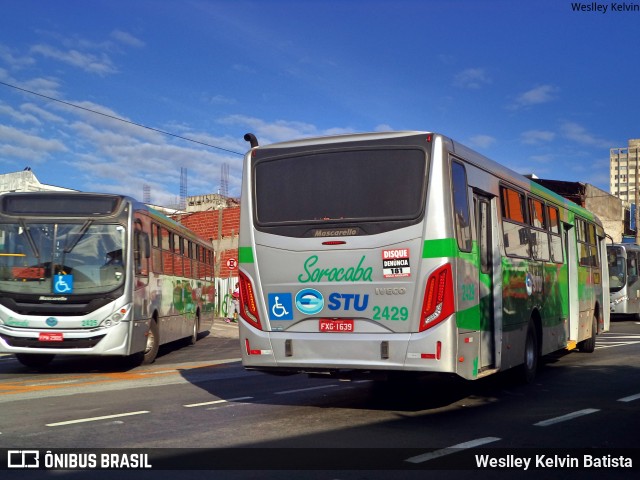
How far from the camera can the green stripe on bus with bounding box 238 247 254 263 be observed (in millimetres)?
9266

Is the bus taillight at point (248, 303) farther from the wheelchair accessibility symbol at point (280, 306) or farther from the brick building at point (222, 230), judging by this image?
the brick building at point (222, 230)

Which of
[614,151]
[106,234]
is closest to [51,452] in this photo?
[106,234]

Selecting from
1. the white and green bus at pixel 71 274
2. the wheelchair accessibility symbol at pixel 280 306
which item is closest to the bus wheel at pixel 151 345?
the white and green bus at pixel 71 274

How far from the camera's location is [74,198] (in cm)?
1391

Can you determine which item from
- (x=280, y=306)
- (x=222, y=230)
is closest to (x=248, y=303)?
(x=280, y=306)

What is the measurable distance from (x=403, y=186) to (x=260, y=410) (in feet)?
10.9

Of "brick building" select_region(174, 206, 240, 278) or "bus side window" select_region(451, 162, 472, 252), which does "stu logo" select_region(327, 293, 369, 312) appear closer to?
"bus side window" select_region(451, 162, 472, 252)

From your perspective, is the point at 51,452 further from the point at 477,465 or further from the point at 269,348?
the point at 477,465

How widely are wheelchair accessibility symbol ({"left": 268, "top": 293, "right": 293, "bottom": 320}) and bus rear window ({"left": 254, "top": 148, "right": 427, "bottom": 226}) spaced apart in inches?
35.6

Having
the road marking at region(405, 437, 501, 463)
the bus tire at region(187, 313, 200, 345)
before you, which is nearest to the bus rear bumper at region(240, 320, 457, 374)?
the road marking at region(405, 437, 501, 463)

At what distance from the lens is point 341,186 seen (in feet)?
29.0

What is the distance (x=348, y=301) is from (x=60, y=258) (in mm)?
7089

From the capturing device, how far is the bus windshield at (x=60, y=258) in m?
13.4

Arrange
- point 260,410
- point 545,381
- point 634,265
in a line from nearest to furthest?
point 260,410, point 545,381, point 634,265
